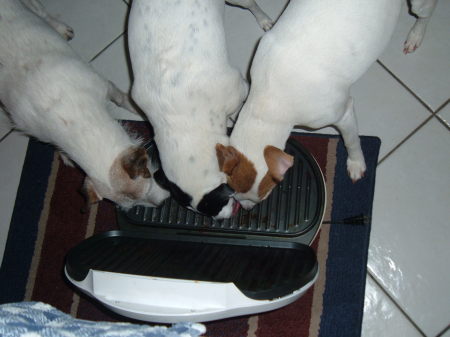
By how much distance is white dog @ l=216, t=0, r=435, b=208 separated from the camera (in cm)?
176

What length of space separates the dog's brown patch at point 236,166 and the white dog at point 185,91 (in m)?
0.07

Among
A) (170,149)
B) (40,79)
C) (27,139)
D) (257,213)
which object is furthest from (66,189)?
(257,213)

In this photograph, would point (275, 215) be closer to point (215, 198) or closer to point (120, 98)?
point (215, 198)

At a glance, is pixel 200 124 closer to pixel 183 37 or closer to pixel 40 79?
pixel 183 37

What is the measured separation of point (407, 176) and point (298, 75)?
1035 mm

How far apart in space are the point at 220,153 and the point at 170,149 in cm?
25

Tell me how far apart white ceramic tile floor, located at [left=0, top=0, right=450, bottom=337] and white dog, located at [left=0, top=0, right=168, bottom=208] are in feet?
2.08

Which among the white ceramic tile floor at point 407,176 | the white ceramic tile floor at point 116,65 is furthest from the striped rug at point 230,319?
the white ceramic tile floor at point 116,65

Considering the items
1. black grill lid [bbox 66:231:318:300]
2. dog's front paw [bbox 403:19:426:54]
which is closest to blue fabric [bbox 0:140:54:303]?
black grill lid [bbox 66:231:318:300]

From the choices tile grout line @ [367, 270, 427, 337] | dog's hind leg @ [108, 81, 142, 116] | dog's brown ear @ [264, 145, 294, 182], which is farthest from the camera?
dog's hind leg @ [108, 81, 142, 116]

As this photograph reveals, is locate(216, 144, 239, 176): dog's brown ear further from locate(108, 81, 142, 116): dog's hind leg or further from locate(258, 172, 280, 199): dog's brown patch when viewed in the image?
locate(108, 81, 142, 116): dog's hind leg

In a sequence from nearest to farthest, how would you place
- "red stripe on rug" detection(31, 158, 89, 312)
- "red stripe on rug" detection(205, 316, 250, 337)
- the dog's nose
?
the dog's nose → "red stripe on rug" detection(205, 316, 250, 337) → "red stripe on rug" detection(31, 158, 89, 312)

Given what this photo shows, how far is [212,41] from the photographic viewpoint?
6.57 feet

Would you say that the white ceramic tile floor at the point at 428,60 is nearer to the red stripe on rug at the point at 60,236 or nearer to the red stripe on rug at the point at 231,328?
the red stripe on rug at the point at 231,328
